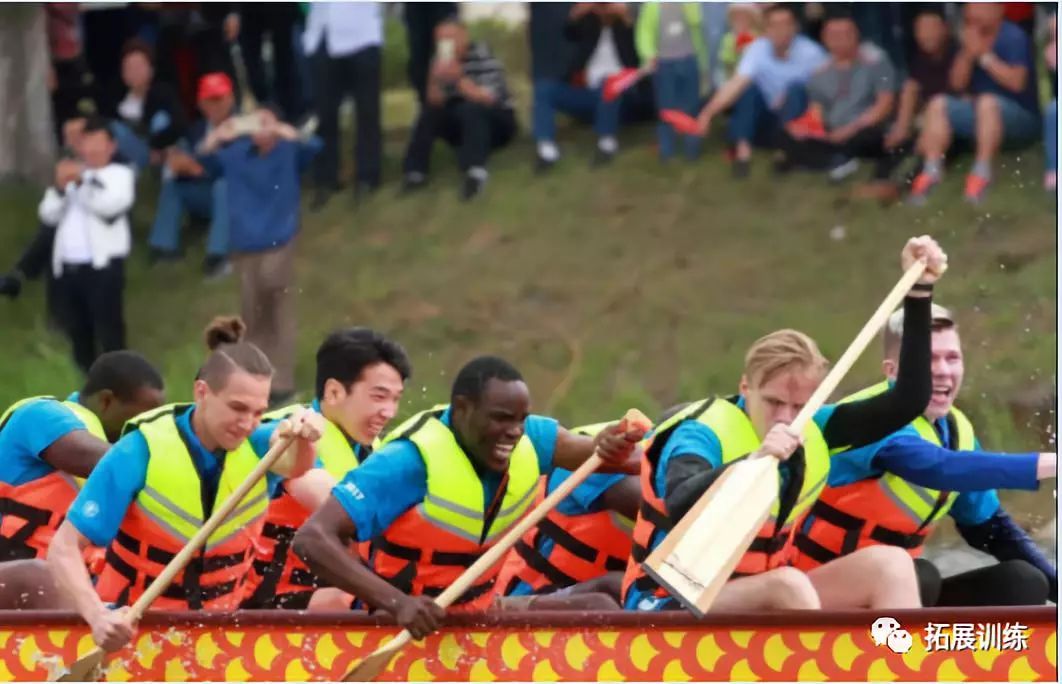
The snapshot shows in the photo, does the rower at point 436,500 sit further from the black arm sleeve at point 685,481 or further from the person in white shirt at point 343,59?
the person in white shirt at point 343,59

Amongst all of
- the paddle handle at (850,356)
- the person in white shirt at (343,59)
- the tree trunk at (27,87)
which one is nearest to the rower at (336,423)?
the paddle handle at (850,356)

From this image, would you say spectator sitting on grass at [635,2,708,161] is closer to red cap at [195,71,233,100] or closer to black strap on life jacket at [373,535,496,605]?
red cap at [195,71,233,100]

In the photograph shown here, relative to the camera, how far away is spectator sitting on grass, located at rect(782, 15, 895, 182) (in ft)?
37.1

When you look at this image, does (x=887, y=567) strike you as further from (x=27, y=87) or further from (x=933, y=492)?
(x=27, y=87)

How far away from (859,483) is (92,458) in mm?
2032

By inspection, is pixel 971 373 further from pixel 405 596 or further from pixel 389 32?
pixel 405 596

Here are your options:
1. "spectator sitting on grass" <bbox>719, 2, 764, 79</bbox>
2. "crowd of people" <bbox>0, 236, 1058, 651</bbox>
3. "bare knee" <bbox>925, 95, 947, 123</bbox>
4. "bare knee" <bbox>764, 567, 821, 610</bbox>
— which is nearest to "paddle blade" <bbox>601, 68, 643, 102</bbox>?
"spectator sitting on grass" <bbox>719, 2, 764, 79</bbox>

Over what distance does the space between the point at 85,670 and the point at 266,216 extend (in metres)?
5.96

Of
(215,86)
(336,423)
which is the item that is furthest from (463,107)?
(336,423)

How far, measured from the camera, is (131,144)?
12430mm

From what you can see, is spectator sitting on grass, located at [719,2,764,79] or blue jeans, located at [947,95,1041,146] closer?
blue jeans, located at [947,95,1041,146]

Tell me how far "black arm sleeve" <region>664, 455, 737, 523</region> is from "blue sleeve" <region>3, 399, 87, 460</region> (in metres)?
1.77

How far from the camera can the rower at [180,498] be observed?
6363 mm

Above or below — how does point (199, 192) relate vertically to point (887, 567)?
below
